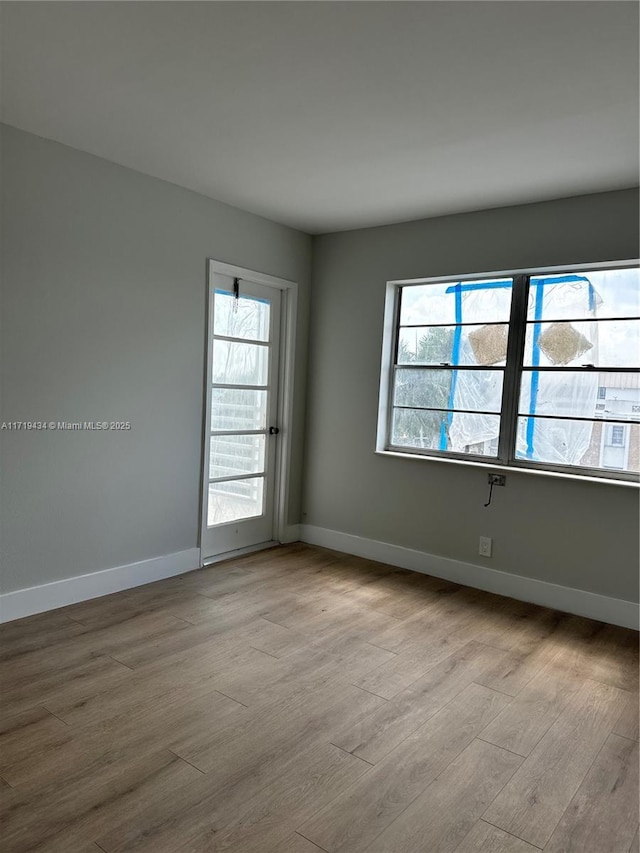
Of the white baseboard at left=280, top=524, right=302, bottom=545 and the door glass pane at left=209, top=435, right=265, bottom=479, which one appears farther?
the white baseboard at left=280, top=524, right=302, bottom=545

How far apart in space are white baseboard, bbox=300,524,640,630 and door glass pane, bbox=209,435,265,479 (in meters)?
0.77

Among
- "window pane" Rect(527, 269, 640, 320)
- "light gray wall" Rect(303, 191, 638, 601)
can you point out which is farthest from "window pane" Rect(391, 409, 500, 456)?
"window pane" Rect(527, 269, 640, 320)

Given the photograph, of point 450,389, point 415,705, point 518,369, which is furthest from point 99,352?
point 518,369

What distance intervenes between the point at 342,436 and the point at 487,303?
151 centimetres

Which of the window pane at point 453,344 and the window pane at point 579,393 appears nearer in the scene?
the window pane at point 579,393

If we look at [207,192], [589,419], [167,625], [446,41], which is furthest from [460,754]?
[207,192]

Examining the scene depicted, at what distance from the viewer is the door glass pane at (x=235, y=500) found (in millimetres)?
4281

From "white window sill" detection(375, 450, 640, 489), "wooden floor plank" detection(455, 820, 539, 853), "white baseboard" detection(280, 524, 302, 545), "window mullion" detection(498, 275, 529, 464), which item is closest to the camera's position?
"wooden floor plank" detection(455, 820, 539, 853)

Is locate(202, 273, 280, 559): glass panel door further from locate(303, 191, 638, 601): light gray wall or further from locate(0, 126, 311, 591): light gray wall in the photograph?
locate(303, 191, 638, 601): light gray wall

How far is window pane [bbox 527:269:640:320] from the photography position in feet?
11.5

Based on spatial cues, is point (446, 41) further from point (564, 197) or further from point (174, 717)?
point (174, 717)

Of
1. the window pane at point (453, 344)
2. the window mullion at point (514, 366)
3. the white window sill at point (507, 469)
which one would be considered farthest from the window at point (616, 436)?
the window pane at point (453, 344)

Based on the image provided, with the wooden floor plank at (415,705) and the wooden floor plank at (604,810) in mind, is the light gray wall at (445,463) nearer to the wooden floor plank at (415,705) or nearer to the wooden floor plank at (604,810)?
the wooden floor plank at (415,705)

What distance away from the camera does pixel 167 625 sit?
3164mm
